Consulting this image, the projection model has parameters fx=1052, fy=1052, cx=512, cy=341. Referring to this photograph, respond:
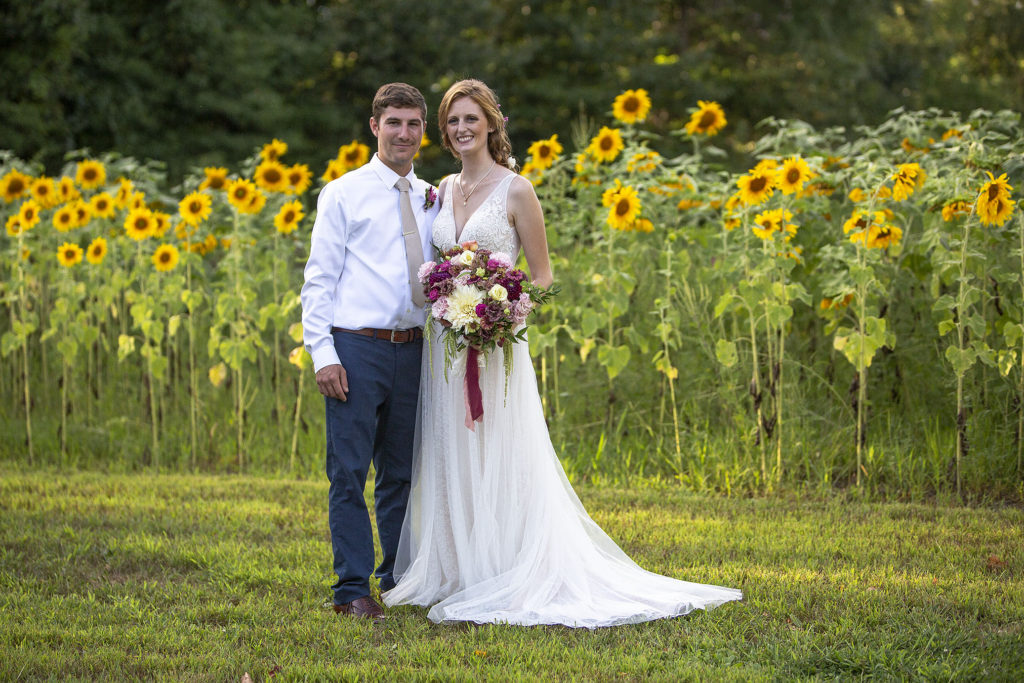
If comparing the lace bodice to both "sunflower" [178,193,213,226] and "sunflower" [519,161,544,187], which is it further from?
"sunflower" [178,193,213,226]

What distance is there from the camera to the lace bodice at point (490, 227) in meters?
4.03

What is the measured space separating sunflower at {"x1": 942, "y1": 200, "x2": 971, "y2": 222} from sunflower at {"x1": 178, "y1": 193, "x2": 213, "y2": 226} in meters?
4.33

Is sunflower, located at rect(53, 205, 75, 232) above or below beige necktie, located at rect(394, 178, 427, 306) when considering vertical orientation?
above

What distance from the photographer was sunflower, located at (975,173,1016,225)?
5.03 m

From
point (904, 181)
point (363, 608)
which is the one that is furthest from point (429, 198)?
point (904, 181)

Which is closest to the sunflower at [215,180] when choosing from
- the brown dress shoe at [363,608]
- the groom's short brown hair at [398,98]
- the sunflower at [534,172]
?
the sunflower at [534,172]

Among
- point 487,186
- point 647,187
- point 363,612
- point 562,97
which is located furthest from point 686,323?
point 562,97

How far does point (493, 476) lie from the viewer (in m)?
4.10

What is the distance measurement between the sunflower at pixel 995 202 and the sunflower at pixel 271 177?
14.1ft

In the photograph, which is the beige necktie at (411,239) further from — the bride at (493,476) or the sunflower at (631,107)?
the sunflower at (631,107)

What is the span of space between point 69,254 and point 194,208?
95 centimetres

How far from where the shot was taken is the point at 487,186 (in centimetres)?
411

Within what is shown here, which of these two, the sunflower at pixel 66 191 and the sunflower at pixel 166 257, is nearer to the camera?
the sunflower at pixel 166 257

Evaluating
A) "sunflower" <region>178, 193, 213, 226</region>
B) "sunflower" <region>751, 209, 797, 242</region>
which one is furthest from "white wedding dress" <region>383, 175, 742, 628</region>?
"sunflower" <region>178, 193, 213, 226</region>
